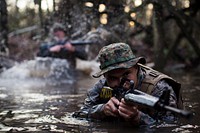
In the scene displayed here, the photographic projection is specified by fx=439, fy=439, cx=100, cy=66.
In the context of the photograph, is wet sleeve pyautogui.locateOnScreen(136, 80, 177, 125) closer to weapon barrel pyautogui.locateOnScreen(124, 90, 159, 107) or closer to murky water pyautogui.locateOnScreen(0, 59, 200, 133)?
murky water pyautogui.locateOnScreen(0, 59, 200, 133)

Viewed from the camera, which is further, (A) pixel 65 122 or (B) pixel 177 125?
(A) pixel 65 122

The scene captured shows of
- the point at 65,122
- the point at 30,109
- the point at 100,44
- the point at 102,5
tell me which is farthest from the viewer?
the point at 100,44

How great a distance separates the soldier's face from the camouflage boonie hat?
49mm

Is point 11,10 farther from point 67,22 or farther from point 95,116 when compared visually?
point 95,116

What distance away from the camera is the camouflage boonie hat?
12.3 ft

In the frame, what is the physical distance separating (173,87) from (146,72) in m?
0.31

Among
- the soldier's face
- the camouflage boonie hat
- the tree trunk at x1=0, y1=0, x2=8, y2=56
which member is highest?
the tree trunk at x1=0, y1=0, x2=8, y2=56

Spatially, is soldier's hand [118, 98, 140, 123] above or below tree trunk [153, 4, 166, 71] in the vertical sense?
below

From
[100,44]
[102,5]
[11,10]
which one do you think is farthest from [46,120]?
[11,10]

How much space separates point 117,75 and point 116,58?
0.15 m

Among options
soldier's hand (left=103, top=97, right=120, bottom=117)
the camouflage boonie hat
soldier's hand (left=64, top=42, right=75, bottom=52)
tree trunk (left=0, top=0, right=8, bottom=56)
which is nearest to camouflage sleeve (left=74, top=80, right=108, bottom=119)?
soldier's hand (left=103, top=97, right=120, bottom=117)

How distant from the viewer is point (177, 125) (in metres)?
3.98

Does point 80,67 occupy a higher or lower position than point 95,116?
higher

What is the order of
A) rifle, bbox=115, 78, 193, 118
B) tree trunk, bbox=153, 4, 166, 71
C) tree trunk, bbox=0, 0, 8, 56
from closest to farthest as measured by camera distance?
rifle, bbox=115, 78, 193, 118, tree trunk, bbox=153, 4, 166, 71, tree trunk, bbox=0, 0, 8, 56
